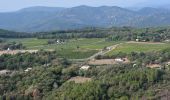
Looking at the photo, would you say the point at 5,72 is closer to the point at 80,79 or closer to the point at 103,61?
the point at 80,79

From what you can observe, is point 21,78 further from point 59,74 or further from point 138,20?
point 138,20

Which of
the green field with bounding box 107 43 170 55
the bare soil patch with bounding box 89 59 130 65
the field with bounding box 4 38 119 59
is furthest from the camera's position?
the field with bounding box 4 38 119 59

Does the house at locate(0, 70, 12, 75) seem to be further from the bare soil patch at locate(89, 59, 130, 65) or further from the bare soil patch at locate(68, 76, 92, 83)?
the bare soil patch at locate(89, 59, 130, 65)

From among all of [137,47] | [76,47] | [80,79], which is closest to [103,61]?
[137,47]

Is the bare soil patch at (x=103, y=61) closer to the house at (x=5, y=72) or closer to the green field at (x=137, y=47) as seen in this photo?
the green field at (x=137, y=47)

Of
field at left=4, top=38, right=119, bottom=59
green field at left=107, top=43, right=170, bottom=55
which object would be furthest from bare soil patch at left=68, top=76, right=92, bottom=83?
green field at left=107, top=43, right=170, bottom=55

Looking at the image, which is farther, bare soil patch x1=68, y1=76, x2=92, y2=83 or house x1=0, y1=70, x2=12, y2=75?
house x1=0, y1=70, x2=12, y2=75

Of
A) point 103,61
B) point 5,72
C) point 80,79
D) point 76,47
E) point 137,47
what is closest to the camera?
point 80,79
